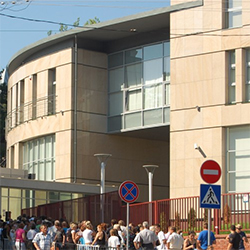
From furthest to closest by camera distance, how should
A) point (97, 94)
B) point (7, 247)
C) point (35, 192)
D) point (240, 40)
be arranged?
point (97, 94) → point (35, 192) → point (240, 40) → point (7, 247)

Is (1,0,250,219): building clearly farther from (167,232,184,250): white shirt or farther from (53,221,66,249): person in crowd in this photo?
(53,221,66,249): person in crowd

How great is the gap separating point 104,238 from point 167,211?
7759mm

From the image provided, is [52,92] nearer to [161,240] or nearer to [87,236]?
[87,236]

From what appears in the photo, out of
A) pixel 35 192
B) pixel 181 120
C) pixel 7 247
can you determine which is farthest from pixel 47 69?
pixel 7 247

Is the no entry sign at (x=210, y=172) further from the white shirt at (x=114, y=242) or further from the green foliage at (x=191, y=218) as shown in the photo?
the green foliage at (x=191, y=218)

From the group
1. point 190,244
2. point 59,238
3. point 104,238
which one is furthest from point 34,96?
point 190,244

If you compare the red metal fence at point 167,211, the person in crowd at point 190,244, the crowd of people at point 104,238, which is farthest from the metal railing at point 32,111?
the person in crowd at point 190,244

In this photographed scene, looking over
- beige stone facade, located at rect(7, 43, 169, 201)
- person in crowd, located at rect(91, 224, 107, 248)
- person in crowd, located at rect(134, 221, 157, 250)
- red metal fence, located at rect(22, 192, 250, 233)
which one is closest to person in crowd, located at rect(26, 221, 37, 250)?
person in crowd, located at rect(91, 224, 107, 248)

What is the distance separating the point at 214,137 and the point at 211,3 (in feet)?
19.3

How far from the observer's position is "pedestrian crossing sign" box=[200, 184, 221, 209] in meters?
18.7

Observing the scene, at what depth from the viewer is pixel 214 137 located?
117 ft

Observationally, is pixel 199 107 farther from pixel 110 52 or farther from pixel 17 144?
pixel 17 144

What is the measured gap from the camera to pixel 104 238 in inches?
987

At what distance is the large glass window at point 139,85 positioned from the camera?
136 ft
